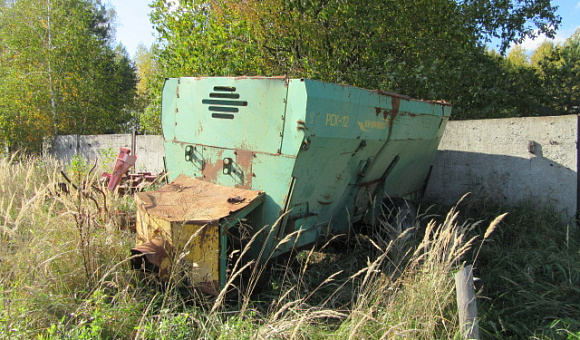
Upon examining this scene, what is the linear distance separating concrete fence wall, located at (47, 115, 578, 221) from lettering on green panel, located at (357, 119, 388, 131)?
2.90 meters

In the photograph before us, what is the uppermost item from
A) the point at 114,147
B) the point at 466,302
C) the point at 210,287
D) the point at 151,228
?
the point at 114,147

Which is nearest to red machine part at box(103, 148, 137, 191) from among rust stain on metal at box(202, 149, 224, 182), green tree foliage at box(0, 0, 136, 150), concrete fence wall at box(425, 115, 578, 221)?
rust stain on metal at box(202, 149, 224, 182)

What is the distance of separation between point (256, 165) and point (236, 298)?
1.11 meters

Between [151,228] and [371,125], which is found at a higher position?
[371,125]

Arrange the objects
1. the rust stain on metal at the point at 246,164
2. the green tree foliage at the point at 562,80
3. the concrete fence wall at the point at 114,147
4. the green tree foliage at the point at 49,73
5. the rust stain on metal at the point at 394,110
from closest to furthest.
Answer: the rust stain on metal at the point at 246,164
the rust stain on metal at the point at 394,110
the concrete fence wall at the point at 114,147
the green tree foliage at the point at 49,73
the green tree foliage at the point at 562,80

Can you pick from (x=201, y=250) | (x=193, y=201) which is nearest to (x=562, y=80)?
(x=193, y=201)

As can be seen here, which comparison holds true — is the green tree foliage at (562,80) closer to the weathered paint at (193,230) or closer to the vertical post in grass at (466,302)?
the vertical post in grass at (466,302)

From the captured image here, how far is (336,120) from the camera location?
3.58 metres

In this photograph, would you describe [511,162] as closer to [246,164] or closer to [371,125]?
[371,125]

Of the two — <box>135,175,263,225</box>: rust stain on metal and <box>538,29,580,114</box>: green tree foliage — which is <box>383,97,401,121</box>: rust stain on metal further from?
<box>538,29,580,114</box>: green tree foliage

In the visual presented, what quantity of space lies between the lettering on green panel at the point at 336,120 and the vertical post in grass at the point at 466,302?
5.14 feet

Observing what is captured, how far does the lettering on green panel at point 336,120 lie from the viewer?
348 cm

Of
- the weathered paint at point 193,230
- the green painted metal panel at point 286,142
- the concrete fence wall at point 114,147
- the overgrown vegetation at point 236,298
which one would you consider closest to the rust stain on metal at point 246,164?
the green painted metal panel at point 286,142

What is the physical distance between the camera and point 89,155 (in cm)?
1194
